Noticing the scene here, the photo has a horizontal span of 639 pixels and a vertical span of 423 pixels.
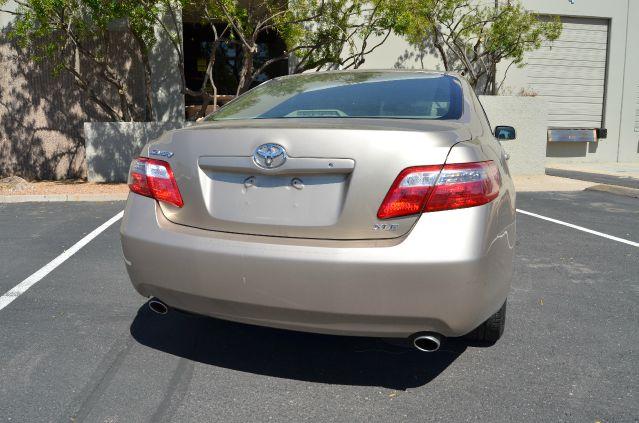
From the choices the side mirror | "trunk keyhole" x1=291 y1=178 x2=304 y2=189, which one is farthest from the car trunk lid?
the side mirror

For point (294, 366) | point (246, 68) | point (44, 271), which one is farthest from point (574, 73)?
point (294, 366)

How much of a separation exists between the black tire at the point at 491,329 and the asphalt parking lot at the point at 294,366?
0.07m

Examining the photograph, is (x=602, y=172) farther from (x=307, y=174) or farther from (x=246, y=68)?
(x=307, y=174)

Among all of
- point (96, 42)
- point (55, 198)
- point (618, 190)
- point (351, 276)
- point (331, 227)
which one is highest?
point (96, 42)

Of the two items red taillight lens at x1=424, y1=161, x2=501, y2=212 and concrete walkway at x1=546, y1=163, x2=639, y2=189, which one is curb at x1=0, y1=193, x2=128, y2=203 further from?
concrete walkway at x1=546, y1=163, x2=639, y2=189

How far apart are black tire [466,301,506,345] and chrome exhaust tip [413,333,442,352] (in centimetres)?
73

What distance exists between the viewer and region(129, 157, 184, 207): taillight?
279cm

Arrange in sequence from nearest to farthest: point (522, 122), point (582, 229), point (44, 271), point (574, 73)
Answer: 1. point (44, 271)
2. point (582, 229)
3. point (522, 122)
4. point (574, 73)

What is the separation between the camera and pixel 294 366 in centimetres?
311

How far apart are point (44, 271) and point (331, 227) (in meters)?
3.41

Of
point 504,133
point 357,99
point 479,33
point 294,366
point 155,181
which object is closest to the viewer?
point 155,181

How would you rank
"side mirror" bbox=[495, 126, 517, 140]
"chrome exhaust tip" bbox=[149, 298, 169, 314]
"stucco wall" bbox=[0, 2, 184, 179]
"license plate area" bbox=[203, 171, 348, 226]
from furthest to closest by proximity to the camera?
1. "stucco wall" bbox=[0, 2, 184, 179]
2. "side mirror" bbox=[495, 126, 517, 140]
3. "chrome exhaust tip" bbox=[149, 298, 169, 314]
4. "license plate area" bbox=[203, 171, 348, 226]

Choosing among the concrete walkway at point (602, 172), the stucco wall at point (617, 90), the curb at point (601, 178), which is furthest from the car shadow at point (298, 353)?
the stucco wall at point (617, 90)

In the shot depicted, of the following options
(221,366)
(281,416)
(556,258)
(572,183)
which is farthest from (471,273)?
(572,183)
